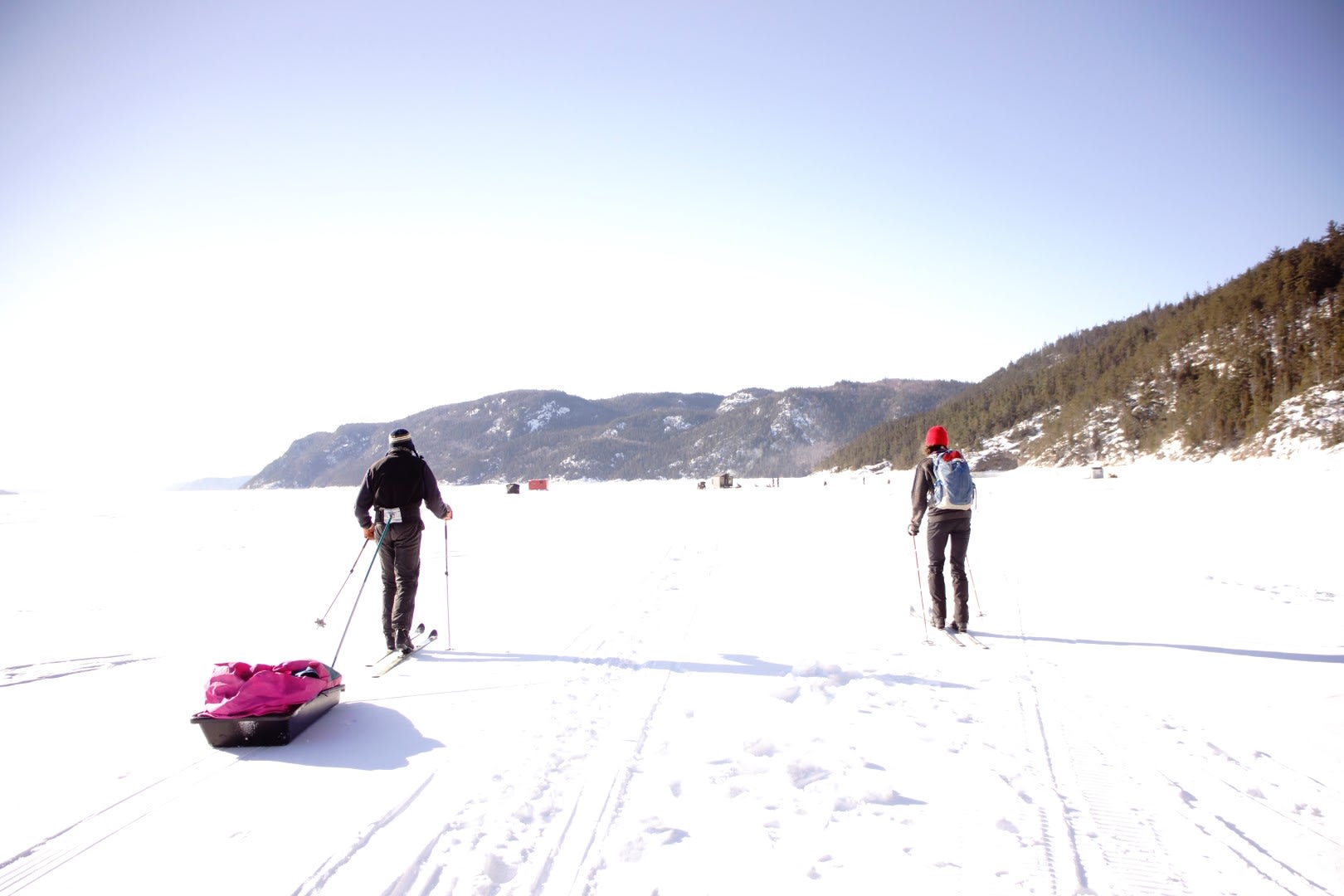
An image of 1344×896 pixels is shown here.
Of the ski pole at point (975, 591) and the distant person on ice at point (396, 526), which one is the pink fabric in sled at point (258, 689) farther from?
the ski pole at point (975, 591)

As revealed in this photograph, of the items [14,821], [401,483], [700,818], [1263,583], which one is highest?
[401,483]

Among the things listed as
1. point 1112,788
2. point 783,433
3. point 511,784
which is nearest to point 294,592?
point 511,784

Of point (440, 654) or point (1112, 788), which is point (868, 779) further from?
point (440, 654)

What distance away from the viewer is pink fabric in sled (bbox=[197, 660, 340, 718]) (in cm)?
389

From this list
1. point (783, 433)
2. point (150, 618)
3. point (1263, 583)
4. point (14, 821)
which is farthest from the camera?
point (783, 433)

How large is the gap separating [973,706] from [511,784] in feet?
11.4

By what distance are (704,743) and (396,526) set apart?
12.5ft

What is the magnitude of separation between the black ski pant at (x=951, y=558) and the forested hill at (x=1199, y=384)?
3874 centimetres

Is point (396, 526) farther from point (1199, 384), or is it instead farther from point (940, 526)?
point (1199, 384)

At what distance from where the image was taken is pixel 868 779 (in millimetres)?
3559

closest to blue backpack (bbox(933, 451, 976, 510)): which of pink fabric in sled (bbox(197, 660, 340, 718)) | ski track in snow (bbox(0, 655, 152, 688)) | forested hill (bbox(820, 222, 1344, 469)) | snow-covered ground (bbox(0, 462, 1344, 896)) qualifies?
snow-covered ground (bbox(0, 462, 1344, 896))

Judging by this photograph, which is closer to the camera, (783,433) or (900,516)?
(900,516)

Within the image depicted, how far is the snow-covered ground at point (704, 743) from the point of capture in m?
2.78

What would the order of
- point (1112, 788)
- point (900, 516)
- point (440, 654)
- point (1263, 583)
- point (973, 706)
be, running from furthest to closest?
point (900, 516)
point (1263, 583)
point (440, 654)
point (973, 706)
point (1112, 788)
